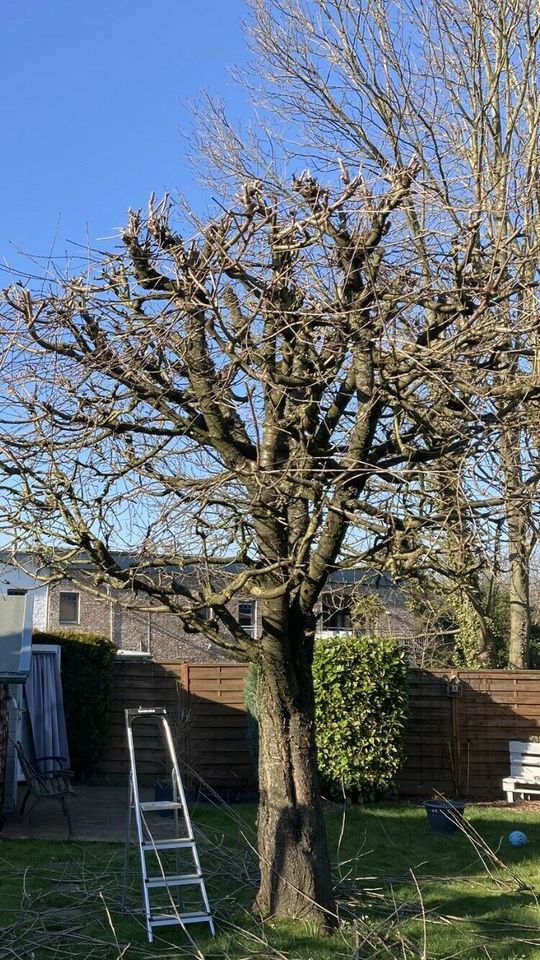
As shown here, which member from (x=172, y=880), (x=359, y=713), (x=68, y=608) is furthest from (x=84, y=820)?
(x=68, y=608)

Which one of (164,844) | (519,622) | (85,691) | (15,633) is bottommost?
(164,844)

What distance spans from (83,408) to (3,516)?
867 millimetres

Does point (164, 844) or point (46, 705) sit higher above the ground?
point (46, 705)

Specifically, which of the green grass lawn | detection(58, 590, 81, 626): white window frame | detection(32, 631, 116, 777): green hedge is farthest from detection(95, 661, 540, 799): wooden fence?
detection(58, 590, 81, 626): white window frame

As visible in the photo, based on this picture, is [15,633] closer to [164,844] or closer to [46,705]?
[46,705]

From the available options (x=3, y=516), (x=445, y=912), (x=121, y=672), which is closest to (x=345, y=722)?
(x=121, y=672)

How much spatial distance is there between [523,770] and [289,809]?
7.42 meters

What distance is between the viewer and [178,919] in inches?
224

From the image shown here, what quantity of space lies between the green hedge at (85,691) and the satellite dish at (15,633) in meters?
0.91

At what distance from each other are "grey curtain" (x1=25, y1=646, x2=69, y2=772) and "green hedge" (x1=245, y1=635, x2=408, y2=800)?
343 cm

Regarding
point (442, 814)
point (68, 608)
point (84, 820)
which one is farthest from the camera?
point (68, 608)

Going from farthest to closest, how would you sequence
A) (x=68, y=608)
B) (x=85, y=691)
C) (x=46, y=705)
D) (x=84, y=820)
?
(x=68, y=608) → (x=85, y=691) → (x=46, y=705) → (x=84, y=820)

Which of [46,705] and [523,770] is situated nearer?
[523,770]

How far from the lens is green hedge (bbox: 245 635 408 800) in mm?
11398
